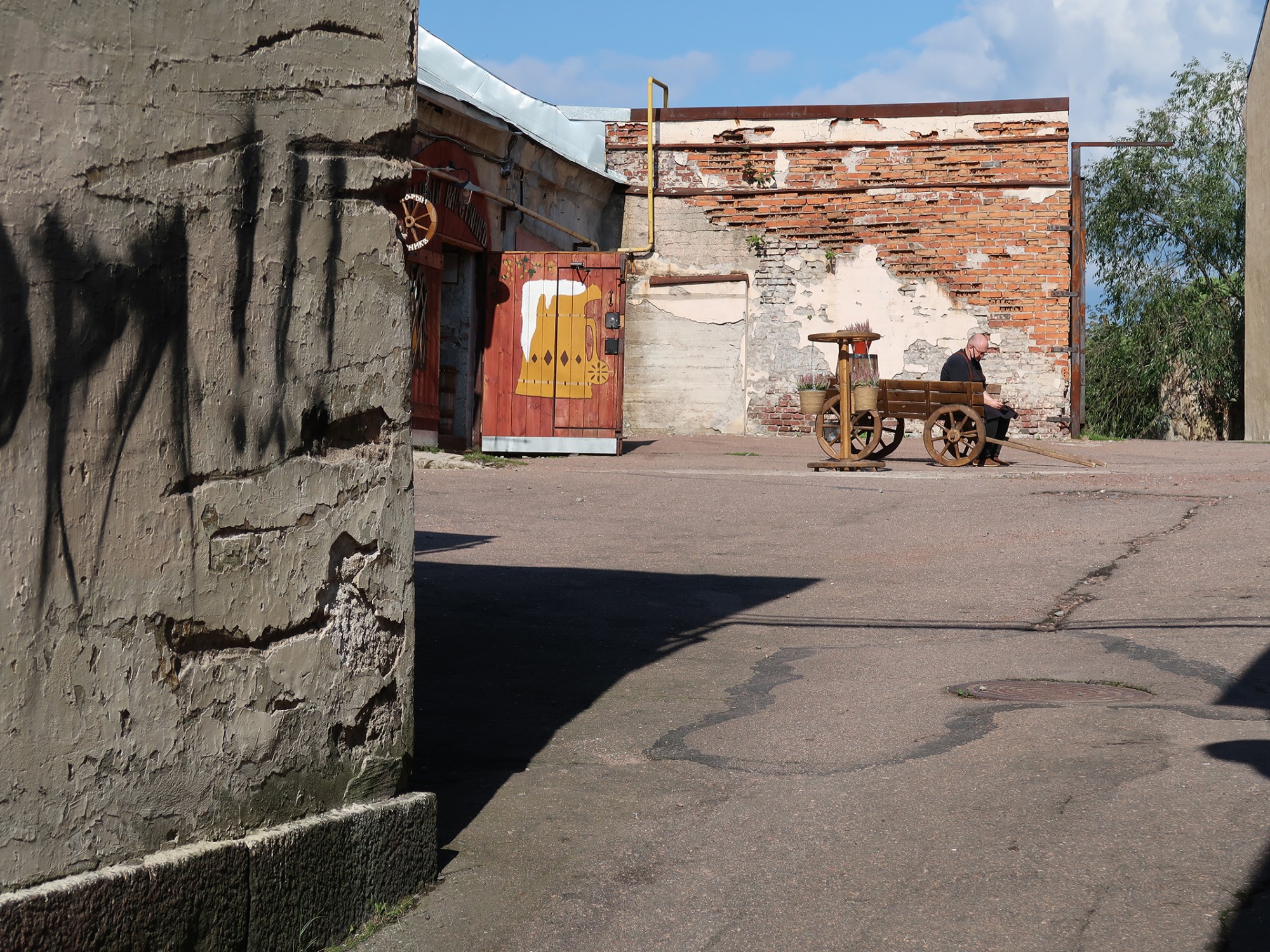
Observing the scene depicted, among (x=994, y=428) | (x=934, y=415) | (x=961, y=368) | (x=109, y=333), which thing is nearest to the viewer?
(x=109, y=333)

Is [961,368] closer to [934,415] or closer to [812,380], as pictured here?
[934,415]

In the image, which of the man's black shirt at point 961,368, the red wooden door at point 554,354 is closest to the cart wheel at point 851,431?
the man's black shirt at point 961,368

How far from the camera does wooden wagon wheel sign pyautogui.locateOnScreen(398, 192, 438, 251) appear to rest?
455 inches

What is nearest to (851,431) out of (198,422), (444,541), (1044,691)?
(444,541)

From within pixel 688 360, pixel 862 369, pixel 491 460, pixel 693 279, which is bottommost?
pixel 491 460

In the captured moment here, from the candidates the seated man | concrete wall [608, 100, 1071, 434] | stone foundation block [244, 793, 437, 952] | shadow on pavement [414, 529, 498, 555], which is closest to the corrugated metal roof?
concrete wall [608, 100, 1071, 434]

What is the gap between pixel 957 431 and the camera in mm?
12258

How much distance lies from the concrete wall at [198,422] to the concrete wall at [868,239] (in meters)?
15.6

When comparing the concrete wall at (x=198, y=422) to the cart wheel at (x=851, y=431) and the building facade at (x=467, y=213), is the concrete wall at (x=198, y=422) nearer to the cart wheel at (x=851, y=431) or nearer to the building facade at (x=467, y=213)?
the building facade at (x=467, y=213)

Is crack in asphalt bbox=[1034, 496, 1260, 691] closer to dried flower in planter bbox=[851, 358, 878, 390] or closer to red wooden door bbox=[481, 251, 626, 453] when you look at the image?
red wooden door bbox=[481, 251, 626, 453]

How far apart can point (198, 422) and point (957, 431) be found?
34.8ft

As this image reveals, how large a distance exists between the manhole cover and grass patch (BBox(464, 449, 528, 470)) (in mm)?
8071

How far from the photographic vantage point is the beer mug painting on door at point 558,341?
1427 centimetres

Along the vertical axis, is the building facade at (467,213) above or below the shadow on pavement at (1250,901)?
above
